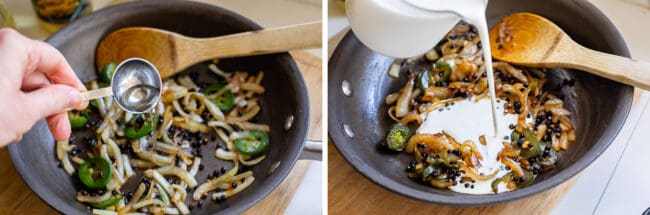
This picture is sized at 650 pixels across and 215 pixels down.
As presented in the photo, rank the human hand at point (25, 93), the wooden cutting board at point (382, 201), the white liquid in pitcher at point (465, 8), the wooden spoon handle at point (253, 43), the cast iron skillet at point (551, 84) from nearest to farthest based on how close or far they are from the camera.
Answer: the human hand at point (25, 93) < the white liquid in pitcher at point (465, 8) < the cast iron skillet at point (551, 84) < the wooden cutting board at point (382, 201) < the wooden spoon handle at point (253, 43)

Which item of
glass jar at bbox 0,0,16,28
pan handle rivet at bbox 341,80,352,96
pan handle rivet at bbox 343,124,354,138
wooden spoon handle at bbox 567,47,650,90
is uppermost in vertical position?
wooden spoon handle at bbox 567,47,650,90

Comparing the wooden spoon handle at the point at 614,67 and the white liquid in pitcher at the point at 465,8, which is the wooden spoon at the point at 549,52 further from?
the white liquid in pitcher at the point at 465,8

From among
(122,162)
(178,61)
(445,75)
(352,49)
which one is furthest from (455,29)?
(122,162)

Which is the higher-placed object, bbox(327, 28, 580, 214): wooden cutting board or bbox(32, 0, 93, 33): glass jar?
bbox(32, 0, 93, 33): glass jar

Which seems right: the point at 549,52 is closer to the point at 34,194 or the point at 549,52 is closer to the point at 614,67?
the point at 614,67

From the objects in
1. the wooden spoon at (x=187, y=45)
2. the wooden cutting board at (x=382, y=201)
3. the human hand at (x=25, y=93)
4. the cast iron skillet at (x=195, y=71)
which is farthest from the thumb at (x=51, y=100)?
the wooden cutting board at (x=382, y=201)

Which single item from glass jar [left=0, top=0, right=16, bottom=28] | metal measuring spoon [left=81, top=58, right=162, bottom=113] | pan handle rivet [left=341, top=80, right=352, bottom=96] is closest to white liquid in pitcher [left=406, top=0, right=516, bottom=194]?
pan handle rivet [left=341, top=80, right=352, bottom=96]

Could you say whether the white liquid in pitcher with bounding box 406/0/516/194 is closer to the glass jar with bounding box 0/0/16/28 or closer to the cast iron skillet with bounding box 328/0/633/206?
the cast iron skillet with bounding box 328/0/633/206
